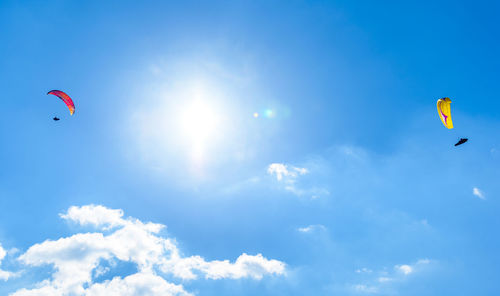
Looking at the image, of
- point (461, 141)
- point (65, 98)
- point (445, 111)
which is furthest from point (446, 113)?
point (65, 98)

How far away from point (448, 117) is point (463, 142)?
4.56 meters

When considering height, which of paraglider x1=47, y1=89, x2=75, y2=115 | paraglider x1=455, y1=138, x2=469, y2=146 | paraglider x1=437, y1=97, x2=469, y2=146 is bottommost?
paraglider x1=455, y1=138, x2=469, y2=146

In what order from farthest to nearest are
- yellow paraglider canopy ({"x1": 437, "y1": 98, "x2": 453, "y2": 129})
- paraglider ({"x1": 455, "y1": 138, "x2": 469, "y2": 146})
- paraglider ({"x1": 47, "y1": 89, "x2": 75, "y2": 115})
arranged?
paraglider ({"x1": 47, "y1": 89, "x2": 75, "y2": 115}) < paraglider ({"x1": 455, "y1": 138, "x2": 469, "y2": 146}) < yellow paraglider canopy ({"x1": 437, "y1": 98, "x2": 453, "y2": 129})

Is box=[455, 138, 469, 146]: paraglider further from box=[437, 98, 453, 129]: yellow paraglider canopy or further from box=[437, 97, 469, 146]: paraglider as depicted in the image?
box=[437, 98, 453, 129]: yellow paraglider canopy

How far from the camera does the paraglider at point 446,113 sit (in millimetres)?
43094

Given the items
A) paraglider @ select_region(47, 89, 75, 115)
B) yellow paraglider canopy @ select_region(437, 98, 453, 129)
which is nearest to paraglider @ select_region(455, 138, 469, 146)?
yellow paraglider canopy @ select_region(437, 98, 453, 129)

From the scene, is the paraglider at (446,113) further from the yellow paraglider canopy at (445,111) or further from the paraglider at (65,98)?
the paraglider at (65,98)

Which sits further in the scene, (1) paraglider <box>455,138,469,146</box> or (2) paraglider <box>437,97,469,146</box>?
(1) paraglider <box>455,138,469,146</box>

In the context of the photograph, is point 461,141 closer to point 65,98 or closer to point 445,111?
point 445,111

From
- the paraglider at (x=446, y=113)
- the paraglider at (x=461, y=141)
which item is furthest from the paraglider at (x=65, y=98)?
the paraglider at (x=461, y=141)

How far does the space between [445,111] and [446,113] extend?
0.32 metres

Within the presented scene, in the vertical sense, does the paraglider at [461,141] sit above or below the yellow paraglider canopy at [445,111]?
below

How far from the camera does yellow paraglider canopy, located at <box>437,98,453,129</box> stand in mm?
43094

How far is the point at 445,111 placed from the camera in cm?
4322
